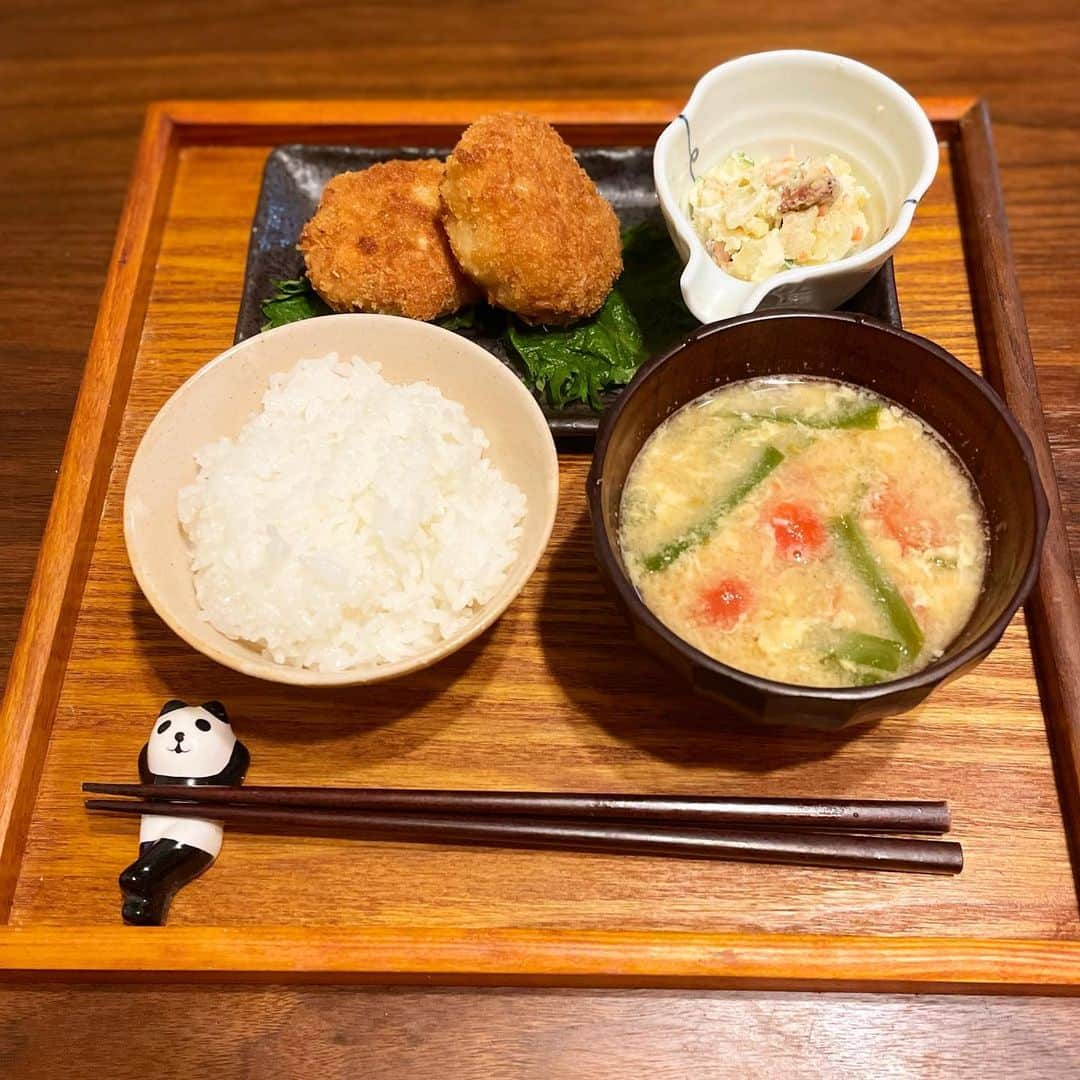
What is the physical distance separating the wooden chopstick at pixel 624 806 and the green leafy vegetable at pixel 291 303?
4.23 feet

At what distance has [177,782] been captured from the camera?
1.94 metres

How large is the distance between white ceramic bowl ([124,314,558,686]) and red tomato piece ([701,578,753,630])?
0.35 m

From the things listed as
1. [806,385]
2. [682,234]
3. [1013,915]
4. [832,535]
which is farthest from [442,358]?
[1013,915]

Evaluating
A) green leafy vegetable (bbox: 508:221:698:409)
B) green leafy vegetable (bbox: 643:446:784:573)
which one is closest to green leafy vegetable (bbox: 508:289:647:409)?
green leafy vegetable (bbox: 508:221:698:409)

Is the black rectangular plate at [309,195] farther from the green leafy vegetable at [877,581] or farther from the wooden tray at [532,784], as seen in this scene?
the green leafy vegetable at [877,581]

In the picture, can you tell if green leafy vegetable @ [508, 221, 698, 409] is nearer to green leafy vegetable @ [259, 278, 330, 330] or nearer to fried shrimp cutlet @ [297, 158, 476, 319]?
fried shrimp cutlet @ [297, 158, 476, 319]

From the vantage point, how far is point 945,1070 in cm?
178

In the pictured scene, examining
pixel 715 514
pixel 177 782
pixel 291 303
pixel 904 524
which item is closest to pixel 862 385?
pixel 904 524

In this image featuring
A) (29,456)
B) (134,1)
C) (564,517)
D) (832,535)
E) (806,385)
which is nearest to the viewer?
(832,535)

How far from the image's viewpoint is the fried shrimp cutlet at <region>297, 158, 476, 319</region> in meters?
2.53

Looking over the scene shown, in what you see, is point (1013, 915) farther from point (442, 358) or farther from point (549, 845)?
point (442, 358)

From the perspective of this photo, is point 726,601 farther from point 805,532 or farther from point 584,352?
point 584,352

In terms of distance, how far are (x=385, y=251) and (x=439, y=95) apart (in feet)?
3.55

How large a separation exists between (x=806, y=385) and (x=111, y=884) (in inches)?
70.2
